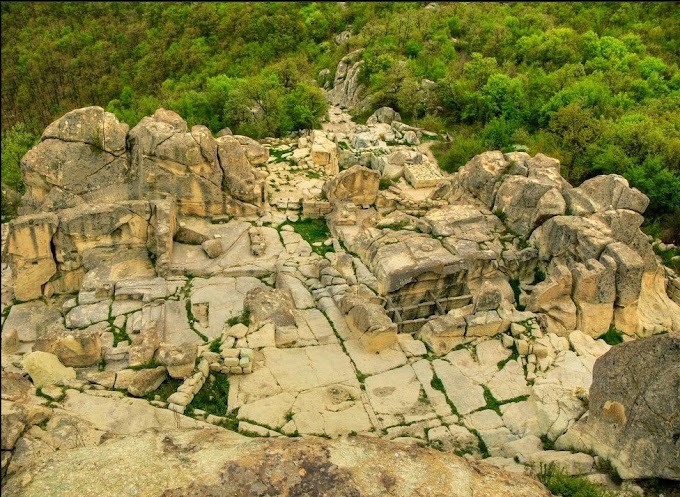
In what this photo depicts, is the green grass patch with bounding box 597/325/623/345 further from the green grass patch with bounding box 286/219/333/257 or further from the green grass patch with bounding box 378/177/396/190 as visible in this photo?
the green grass patch with bounding box 378/177/396/190

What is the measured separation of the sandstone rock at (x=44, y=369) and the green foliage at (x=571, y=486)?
7.49 m

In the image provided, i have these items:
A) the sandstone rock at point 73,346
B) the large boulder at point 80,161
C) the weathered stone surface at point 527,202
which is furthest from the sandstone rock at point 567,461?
the large boulder at point 80,161

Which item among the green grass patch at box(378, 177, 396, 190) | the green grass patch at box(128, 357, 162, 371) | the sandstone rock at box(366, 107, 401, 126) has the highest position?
the green grass patch at box(128, 357, 162, 371)

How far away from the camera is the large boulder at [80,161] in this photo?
14.3 metres

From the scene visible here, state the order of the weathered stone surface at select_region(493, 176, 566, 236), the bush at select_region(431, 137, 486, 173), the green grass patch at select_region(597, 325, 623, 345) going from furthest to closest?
the bush at select_region(431, 137, 486, 173)
the weathered stone surface at select_region(493, 176, 566, 236)
the green grass patch at select_region(597, 325, 623, 345)

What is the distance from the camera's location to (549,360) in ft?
36.8

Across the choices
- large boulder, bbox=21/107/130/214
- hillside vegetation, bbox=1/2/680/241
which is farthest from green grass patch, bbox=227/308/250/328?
hillside vegetation, bbox=1/2/680/241

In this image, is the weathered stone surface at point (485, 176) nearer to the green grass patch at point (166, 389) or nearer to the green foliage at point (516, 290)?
the green foliage at point (516, 290)

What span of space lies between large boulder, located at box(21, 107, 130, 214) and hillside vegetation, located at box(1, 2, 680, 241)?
7.29 meters

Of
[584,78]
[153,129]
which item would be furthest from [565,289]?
[584,78]

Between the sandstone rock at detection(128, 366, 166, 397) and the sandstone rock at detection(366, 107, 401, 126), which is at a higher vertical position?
the sandstone rock at detection(128, 366, 166, 397)

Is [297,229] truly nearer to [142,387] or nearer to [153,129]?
[153,129]

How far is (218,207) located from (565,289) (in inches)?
335

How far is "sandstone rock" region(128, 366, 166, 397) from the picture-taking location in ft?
31.9
